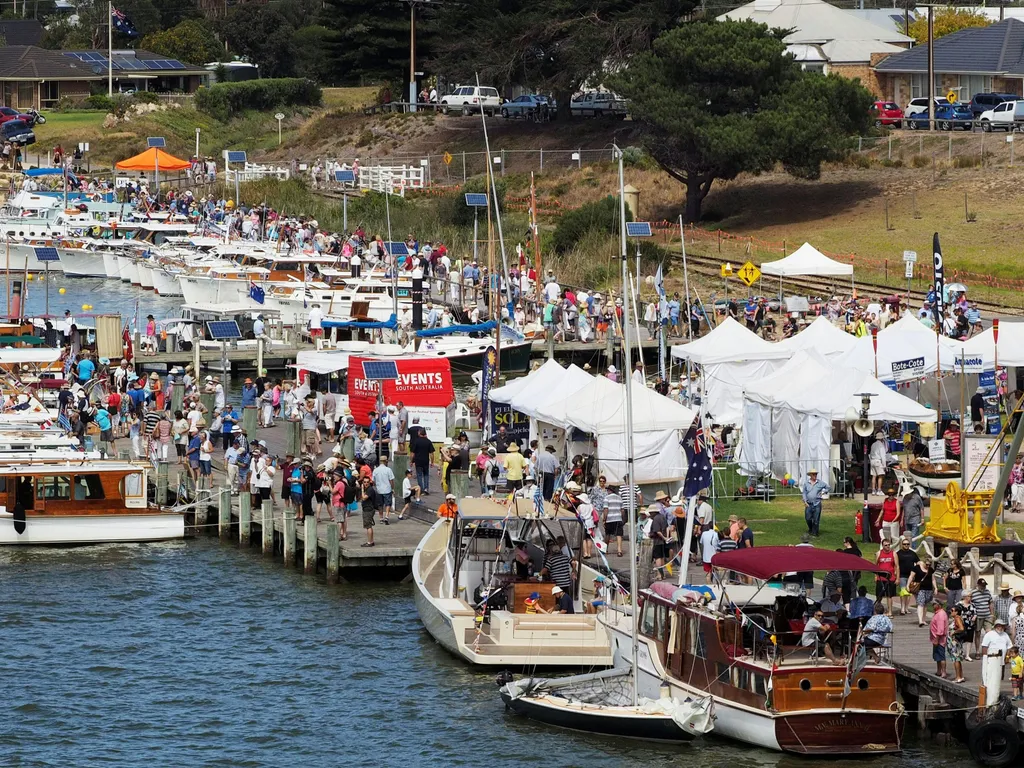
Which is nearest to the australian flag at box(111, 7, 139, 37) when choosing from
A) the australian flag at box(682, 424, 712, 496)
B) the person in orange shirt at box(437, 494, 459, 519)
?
the person in orange shirt at box(437, 494, 459, 519)

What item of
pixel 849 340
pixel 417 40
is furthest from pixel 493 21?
pixel 849 340

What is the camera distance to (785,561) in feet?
83.9

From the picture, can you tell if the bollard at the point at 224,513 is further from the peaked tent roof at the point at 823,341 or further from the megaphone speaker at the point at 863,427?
the peaked tent roof at the point at 823,341

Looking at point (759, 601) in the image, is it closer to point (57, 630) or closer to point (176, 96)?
point (57, 630)

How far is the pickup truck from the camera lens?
103 metres

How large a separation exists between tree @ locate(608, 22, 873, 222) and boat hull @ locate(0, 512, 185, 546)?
44085 millimetres

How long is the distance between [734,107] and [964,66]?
21879 millimetres

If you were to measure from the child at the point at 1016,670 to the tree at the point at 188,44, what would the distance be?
12439cm

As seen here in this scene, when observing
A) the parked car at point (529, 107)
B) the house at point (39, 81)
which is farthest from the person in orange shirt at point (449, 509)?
the house at point (39, 81)

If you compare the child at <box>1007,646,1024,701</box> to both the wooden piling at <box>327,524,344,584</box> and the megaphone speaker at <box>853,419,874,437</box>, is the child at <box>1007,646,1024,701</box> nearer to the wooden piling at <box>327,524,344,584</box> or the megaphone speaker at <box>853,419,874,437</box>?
the megaphone speaker at <box>853,419,874,437</box>

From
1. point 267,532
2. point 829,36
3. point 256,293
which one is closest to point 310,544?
point 267,532

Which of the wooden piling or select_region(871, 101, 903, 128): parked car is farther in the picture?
select_region(871, 101, 903, 128): parked car

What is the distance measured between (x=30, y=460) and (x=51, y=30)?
130 m

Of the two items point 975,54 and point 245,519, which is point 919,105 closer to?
point 975,54
